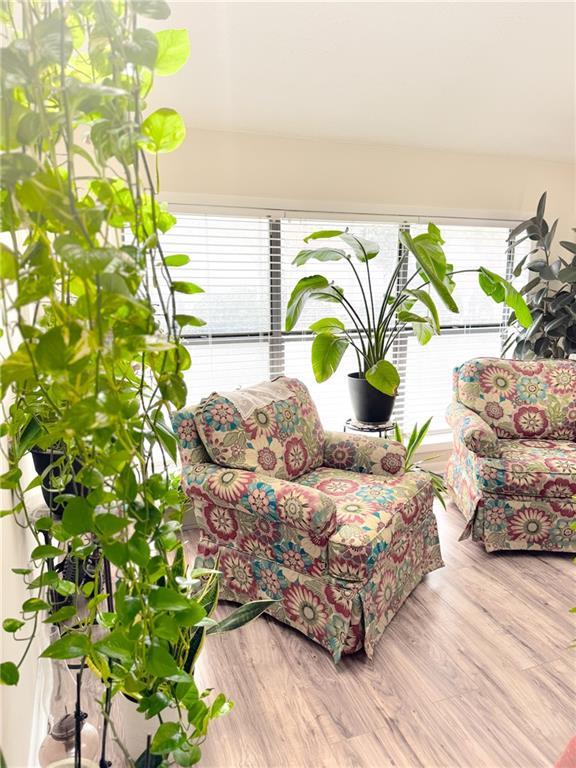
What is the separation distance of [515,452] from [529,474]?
0.74 ft

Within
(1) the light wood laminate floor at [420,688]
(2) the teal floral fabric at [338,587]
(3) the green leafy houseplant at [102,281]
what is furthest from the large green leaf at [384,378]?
(3) the green leafy houseplant at [102,281]

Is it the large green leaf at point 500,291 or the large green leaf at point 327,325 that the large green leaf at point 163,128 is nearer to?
the large green leaf at point 327,325

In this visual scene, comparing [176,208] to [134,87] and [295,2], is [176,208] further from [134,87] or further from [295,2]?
[134,87]

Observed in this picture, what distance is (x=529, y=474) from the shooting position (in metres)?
2.56

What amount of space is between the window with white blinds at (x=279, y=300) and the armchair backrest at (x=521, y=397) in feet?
2.53

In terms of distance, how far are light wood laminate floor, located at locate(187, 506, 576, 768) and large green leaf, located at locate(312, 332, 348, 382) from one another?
3.69 feet

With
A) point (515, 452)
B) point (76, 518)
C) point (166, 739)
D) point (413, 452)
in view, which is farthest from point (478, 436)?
point (76, 518)

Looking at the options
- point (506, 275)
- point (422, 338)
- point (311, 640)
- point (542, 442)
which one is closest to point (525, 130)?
point (506, 275)

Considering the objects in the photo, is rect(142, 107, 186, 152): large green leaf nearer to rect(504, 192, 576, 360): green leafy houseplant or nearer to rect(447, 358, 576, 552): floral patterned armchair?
rect(447, 358, 576, 552): floral patterned armchair

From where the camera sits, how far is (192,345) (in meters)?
3.10

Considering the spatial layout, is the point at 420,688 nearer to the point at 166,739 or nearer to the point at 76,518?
the point at 166,739

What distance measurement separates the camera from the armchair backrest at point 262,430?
7.25 ft

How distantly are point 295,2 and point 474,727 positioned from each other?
2.55 m

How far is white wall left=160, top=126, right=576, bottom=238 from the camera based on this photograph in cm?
292
